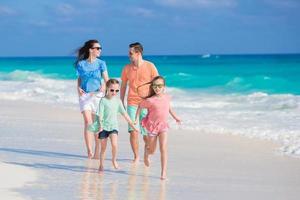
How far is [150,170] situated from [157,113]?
0.87 metres

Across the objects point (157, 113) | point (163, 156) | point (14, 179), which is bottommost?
point (14, 179)

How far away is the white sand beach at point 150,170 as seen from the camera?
23.7 ft

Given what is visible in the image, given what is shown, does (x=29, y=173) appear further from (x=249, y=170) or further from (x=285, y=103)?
(x=285, y=103)

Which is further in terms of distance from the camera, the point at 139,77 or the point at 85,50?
the point at 85,50

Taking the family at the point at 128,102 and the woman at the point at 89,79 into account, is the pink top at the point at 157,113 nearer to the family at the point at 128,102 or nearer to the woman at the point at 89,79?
the family at the point at 128,102

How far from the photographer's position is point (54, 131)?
1257cm

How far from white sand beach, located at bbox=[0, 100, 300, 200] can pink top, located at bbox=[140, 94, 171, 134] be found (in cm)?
56

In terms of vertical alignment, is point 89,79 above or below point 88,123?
above

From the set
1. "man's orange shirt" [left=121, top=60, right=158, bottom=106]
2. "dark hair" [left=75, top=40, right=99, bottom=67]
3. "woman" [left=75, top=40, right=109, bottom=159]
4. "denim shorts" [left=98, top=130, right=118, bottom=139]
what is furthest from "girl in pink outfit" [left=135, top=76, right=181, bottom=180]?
"dark hair" [left=75, top=40, right=99, bottom=67]

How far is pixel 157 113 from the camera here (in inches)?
317

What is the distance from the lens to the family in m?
8.06

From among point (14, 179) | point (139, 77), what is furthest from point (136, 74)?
point (14, 179)

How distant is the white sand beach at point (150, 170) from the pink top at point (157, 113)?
1.84 ft

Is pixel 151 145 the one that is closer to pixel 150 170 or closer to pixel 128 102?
pixel 150 170
